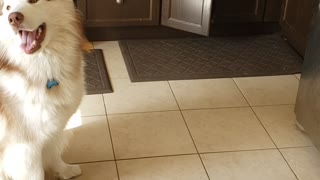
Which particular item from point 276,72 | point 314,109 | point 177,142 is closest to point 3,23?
point 177,142

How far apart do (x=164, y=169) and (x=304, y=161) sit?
0.62 m

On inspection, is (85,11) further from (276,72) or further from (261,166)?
(261,166)

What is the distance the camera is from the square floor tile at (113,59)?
267cm

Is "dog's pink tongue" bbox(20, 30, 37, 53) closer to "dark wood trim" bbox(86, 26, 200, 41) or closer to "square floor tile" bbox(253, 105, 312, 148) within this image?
"square floor tile" bbox(253, 105, 312, 148)

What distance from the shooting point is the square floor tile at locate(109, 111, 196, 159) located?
2.09 meters

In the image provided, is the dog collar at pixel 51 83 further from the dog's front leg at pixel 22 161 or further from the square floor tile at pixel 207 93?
the square floor tile at pixel 207 93

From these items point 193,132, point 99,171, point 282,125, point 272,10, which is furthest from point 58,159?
point 272,10

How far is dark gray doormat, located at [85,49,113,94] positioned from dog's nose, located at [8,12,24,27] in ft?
3.79

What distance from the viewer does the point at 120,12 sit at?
9.58ft

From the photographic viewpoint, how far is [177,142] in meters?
2.15

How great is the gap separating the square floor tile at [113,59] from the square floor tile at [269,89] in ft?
2.12

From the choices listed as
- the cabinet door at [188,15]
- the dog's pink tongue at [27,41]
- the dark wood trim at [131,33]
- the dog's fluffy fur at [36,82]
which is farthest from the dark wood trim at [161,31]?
the dog's pink tongue at [27,41]

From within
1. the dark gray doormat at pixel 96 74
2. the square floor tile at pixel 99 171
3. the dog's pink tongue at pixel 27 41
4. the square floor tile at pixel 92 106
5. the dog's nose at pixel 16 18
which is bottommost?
the square floor tile at pixel 99 171

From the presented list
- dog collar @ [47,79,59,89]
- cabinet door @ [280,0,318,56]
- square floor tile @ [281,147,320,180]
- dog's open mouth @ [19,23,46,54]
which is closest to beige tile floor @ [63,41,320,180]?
square floor tile @ [281,147,320,180]
